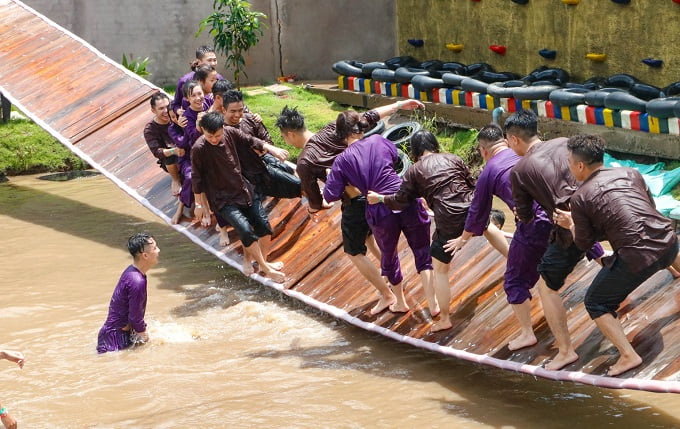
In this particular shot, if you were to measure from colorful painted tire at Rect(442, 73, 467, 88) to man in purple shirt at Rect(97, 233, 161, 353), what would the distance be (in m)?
7.23

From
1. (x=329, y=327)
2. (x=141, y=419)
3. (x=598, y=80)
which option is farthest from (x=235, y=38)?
(x=141, y=419)

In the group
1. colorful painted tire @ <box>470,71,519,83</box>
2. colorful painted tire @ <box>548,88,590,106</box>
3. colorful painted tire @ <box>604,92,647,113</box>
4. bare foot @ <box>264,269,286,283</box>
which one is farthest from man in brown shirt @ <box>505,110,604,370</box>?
colorful painted tire @ <box>470,71,519,83</box>

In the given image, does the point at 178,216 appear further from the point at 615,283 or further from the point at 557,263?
the point at 615,283

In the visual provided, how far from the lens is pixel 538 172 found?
236 inches

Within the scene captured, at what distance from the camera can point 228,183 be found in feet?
27.9

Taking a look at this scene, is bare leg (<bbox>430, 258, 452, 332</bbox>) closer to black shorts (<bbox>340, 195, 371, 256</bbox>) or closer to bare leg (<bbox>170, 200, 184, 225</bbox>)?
black shorts (<bbox>340, 195, 371, 256</bbox>)

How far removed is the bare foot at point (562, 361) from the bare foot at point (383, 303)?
1775 millimetres

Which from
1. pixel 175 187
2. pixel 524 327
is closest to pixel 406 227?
pixel 524 327

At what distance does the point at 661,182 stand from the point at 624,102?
1214mm

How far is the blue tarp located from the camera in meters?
9.80

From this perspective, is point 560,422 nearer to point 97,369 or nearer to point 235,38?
point 97,369

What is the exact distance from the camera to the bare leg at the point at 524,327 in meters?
6.55

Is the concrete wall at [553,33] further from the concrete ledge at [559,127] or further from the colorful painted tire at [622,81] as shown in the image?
the concrete ledge at [559,127]

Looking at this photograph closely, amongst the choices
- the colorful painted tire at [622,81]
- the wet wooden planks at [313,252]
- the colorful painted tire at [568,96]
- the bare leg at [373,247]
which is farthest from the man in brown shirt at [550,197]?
the colorful painted tire at [622,81]
